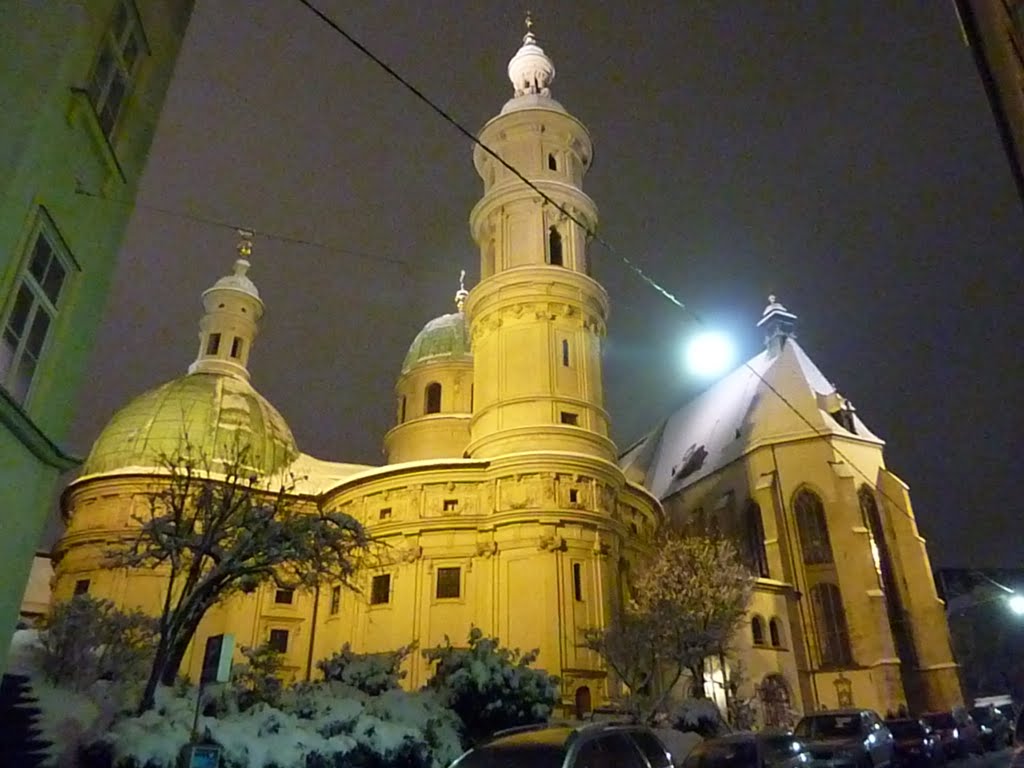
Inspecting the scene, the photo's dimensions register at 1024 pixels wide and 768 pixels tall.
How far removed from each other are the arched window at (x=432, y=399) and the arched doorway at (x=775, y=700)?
70.9 feet

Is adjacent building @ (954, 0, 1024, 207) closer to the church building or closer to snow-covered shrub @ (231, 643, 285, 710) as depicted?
snow-covered shrub @ (231, 643, 285, 710)

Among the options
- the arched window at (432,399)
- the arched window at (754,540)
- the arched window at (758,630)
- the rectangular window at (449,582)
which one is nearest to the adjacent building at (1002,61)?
the rectangular window at (449,582)

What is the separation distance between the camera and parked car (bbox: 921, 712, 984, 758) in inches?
808

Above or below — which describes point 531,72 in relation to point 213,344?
above

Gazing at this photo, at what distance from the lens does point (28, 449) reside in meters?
8.66

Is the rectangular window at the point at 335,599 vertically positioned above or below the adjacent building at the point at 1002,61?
below

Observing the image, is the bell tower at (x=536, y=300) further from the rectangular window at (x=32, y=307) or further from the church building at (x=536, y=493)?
the rectangular window at (x=32, y=307)

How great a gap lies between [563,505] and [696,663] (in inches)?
267

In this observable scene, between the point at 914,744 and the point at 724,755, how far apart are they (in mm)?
10525

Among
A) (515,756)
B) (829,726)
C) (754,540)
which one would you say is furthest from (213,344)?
(515,756)

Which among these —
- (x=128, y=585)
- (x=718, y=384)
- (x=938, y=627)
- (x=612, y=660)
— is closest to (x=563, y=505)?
(x=612, y=660)

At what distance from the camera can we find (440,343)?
4272 centimetres

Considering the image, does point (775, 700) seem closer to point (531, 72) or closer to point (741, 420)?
point (741, 420)

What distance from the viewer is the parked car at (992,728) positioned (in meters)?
24.2
